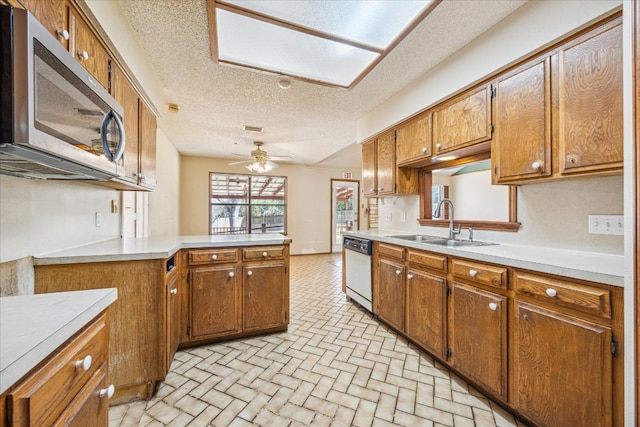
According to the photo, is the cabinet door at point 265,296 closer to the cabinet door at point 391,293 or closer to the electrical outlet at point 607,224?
the cabinet door at point 391,293

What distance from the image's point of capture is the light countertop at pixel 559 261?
1139 millimetres

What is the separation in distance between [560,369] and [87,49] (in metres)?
2.88

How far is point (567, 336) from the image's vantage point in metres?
1.23

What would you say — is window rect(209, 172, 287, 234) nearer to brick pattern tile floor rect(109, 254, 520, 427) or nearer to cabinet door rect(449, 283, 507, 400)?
brick pattern tile floor rect(109, 254, 520, 427)

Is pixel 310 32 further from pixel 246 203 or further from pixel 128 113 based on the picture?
pixel 246 203

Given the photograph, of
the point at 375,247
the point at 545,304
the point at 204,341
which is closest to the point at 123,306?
the point at 204,341

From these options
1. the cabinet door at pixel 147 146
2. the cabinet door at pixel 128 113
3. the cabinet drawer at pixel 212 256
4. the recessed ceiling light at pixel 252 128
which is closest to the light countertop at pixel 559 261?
the cabinet drawer at pixel 212 256

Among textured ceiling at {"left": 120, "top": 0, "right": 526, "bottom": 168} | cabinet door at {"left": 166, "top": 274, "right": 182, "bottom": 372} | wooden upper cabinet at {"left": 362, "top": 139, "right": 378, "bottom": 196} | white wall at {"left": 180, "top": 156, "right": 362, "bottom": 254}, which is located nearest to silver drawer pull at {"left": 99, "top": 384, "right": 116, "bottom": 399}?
cabinet door at {"left": 166, "top": 274, "right": 182, "bottom": 372}

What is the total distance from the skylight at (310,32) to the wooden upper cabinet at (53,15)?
0.72 metres

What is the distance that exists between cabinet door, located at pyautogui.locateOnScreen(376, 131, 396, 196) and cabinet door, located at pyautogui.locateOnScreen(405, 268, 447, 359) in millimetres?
1162

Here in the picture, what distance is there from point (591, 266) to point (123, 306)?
2.55m

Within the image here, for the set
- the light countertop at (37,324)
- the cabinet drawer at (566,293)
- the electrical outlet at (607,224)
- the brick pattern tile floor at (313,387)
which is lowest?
the brick pattern tile floor at (313,387)

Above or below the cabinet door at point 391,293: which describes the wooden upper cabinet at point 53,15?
above

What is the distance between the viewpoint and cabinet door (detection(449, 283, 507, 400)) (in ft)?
4.97
